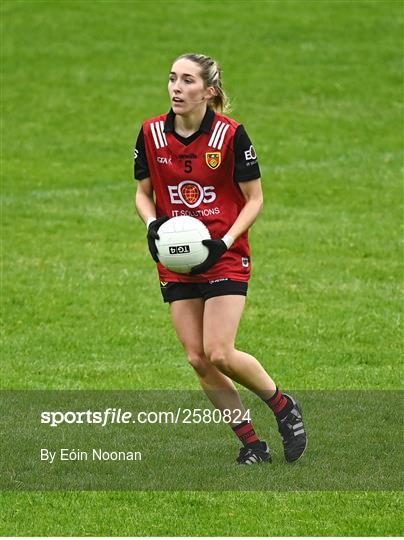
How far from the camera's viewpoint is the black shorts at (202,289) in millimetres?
7535

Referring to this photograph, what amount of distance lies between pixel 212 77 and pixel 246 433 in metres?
2.28

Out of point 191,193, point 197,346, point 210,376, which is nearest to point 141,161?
point 191,193

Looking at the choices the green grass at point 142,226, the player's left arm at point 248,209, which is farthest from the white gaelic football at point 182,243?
the green grass at point 142,226

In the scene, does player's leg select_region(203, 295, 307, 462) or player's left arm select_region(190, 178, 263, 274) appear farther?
player's leg select_region(203, 295, 307, 462)

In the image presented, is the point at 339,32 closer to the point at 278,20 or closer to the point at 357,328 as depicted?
the point at 278,20

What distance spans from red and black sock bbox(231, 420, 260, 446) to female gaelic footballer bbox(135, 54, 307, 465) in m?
0.01

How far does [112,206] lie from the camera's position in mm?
17672

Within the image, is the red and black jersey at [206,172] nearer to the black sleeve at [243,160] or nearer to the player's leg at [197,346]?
the black sleeve at [243,160]

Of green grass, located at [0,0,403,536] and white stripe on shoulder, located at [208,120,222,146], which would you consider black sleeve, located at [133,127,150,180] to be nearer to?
white stripe on shoulder, located at [208,120,222,146]

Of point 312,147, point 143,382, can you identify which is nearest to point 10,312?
point 143,382

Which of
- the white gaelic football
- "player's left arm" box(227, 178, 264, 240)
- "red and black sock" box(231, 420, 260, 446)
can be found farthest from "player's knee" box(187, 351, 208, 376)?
"player's left arm" box(227, 178, 264, 240)

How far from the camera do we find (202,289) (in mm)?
7609

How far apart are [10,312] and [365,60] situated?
15.8 metres

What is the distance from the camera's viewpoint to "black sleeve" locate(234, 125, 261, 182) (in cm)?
747
